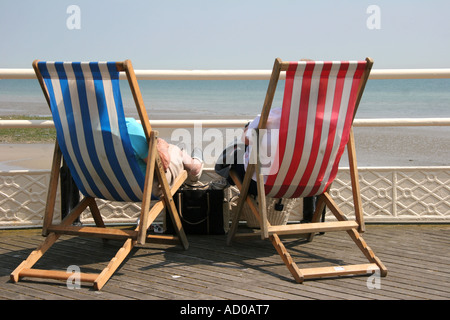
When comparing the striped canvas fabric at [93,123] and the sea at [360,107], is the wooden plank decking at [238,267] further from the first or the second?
the sea at [360,107]

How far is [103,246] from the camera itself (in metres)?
3.53

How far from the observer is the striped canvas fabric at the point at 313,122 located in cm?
282

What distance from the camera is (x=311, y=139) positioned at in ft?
9.80

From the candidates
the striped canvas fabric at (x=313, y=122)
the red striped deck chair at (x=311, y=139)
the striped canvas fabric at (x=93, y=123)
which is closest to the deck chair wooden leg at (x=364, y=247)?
the red striped deck chair at (x=311, y=139)

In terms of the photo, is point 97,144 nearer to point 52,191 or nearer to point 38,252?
point 52,191

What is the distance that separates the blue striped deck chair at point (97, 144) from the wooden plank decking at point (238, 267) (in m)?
0.15

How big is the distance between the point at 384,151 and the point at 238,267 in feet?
32.0

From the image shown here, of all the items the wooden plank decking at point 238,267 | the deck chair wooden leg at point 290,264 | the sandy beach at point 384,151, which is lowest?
the sandy beach at point 384,151

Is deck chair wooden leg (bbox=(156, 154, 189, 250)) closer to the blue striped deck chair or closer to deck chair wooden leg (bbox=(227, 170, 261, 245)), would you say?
the blue striped deck chair

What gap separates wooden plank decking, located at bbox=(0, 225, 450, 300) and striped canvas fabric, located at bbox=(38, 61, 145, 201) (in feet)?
1.70

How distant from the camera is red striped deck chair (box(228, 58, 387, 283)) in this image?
2.82 meters

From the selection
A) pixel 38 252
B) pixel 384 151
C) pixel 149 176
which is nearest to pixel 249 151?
pixel 149 176
